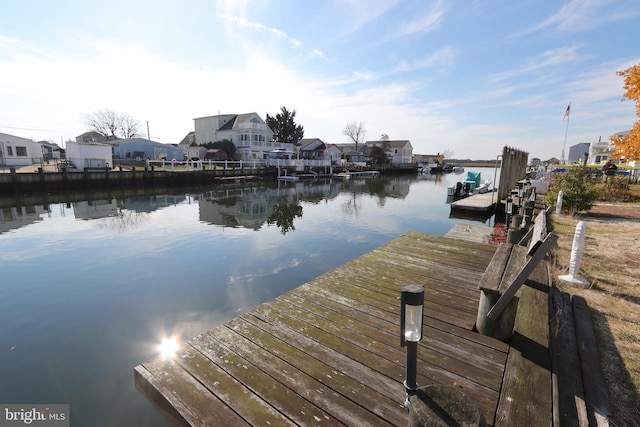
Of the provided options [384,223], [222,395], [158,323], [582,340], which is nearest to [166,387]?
[222,395]

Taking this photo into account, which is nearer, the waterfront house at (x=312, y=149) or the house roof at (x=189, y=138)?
the house roof at (x=189, y=138)

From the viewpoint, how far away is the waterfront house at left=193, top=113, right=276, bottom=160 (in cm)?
4700

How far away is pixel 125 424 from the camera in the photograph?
3293mm

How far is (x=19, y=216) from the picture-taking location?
1491 cm

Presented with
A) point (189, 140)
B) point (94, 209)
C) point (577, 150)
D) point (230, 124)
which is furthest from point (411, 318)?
point (577, 150)

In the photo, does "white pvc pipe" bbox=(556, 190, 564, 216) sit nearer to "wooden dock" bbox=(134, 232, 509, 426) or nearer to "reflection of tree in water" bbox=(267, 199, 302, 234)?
"wooden dock" bbox=(134, 232, 509, 426)

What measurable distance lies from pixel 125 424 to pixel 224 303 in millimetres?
2835

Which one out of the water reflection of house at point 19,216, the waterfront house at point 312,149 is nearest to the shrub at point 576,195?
the water reflection of house at point 19,216

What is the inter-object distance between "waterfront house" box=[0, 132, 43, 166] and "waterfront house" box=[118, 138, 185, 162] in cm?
887

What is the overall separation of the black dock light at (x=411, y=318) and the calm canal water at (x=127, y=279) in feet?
10.3

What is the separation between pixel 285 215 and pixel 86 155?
27.7m

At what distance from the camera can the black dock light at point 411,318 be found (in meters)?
1.89

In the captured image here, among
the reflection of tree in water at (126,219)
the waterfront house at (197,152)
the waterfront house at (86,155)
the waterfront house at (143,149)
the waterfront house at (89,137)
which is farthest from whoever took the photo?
the waterfront house at (89,137)

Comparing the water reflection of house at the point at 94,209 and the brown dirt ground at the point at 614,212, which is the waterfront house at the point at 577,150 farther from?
the water reflection of house at the point at 94,209
